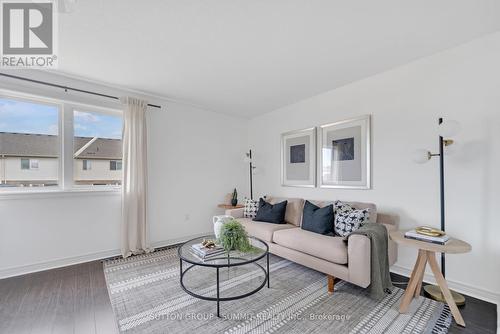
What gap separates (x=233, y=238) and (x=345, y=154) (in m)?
1.99

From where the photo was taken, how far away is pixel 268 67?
259 centimetres

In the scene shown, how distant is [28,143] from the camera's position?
2672 millimetres

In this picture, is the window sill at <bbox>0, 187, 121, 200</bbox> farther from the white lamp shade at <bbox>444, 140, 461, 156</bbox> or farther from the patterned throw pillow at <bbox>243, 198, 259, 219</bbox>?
the white lamp shade at <bbox>444, 140, 461, 156</bbox>

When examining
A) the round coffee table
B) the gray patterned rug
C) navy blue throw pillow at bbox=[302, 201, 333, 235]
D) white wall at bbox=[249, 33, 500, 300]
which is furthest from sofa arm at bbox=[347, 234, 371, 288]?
white wall at bbox=[249, 33, 500, 300]

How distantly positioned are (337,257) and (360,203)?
922 millimetres

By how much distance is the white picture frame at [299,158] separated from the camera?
3471 mm

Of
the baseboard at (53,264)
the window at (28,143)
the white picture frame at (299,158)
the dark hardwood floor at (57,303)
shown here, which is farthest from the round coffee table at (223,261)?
the window at (28,143)

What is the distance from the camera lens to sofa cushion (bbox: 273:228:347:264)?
6.97ft

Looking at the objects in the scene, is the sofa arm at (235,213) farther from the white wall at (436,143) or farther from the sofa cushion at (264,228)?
the white wall at (436,143)

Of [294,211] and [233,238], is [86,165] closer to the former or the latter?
[233,238]

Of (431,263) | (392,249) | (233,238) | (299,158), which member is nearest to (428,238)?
(431,263)

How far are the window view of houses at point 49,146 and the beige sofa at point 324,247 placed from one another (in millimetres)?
2274

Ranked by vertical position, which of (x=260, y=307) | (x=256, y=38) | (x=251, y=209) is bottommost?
(x=260, y=307)

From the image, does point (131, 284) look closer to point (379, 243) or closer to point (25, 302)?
point (25, 302)
